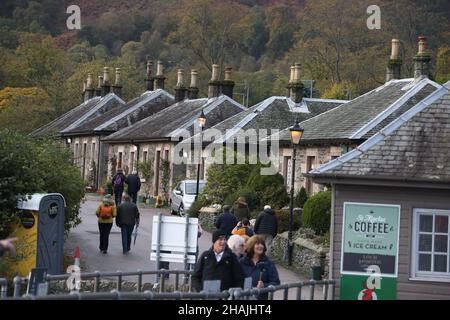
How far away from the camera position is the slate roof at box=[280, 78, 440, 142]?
39.2m

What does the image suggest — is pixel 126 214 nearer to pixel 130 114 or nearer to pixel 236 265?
pixel 236 265

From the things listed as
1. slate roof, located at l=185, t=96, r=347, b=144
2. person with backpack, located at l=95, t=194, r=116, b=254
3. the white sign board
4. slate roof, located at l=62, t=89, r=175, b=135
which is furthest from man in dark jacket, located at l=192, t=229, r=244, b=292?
slate roof, located at l=62, t=89, r=175, b=135

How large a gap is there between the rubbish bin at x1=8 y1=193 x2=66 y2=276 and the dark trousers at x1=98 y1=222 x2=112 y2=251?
362cm

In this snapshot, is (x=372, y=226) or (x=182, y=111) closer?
(x=372, y=226)

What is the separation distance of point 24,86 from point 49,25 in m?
76.0

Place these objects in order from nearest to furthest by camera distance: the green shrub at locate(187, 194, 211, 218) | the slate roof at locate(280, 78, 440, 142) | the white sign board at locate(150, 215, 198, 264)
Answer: the white sign board at locate(150, 215, 198, 264) → the slate roof at locate(280, 78, 440, 142) → the green shrub at locate(187, 194, 211, 218)

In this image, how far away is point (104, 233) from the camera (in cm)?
3231

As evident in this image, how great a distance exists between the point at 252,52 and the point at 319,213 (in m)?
118

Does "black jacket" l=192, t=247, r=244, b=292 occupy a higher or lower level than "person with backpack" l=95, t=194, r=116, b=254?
lower

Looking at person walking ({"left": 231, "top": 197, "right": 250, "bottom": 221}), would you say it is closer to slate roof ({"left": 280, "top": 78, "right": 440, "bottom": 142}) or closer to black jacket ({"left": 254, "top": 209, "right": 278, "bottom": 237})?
black jacket ({"left": 254, "top": 209, "right": 278, "bottom": 237})
